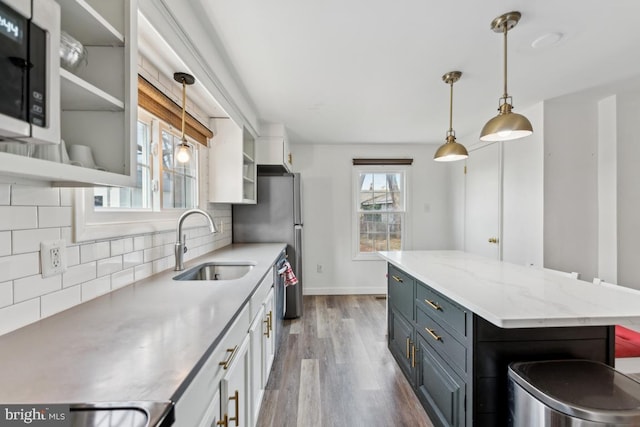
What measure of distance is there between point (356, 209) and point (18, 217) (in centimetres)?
390

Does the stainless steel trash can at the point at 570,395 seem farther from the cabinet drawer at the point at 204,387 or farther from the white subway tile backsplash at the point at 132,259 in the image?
the white subway tile backsplash at the point at 132,259

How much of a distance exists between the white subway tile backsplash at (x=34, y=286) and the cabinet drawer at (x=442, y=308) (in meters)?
1.67

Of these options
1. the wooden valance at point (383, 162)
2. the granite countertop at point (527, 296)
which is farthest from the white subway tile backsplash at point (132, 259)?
the wooden valance at point (383, 162)

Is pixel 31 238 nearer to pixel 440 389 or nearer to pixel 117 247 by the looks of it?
pixel 117 247

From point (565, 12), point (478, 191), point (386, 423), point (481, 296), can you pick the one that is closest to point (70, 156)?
point (481, 296)

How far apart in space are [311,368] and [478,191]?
307 centimetres

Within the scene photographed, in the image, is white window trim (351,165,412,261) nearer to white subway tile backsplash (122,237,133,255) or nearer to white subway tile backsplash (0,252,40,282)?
white subway tile backsplash (122,237,133,255)

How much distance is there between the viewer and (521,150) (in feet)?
10.2

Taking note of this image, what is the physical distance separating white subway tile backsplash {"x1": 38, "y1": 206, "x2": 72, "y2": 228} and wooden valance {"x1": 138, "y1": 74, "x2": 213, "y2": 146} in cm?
67

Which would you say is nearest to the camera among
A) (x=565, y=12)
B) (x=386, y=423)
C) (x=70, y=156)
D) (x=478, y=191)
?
(x=70, y=156)

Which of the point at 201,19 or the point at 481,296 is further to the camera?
the point at 201,19

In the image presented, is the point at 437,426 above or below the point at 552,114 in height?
below

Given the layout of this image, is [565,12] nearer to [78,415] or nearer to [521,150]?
[521,150]

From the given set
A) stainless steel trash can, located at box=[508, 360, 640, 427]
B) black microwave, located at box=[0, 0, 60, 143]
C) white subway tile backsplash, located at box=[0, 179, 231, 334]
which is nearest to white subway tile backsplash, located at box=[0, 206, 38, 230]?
white subway tile backsplash, located at box=[0, 179, 231, 334]
